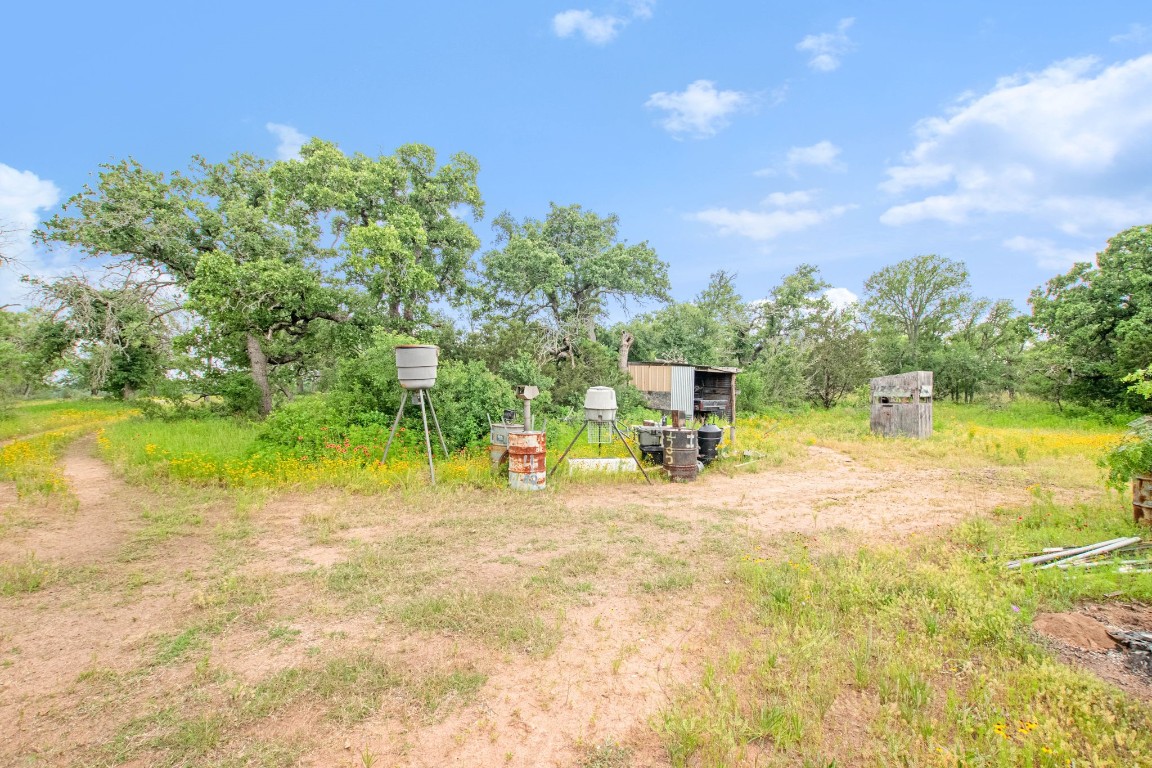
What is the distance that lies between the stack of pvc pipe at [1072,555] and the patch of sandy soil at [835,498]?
4.25 ft

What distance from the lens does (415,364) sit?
29.0 ft

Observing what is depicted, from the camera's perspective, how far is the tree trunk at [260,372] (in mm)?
16578

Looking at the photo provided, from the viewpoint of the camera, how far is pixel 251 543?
588 cm

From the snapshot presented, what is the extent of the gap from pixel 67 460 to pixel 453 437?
28.9ft

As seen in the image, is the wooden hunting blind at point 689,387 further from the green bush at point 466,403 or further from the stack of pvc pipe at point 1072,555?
the stack of pvc pipe at point 1072,555

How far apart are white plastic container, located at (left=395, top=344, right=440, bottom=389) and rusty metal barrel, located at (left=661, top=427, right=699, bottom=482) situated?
4.54 metres

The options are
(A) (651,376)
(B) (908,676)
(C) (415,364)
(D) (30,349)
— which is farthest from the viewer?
(A) (651,376)

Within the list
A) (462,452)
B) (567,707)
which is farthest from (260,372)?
(567,707)

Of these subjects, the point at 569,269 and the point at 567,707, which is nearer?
the point at 567,707

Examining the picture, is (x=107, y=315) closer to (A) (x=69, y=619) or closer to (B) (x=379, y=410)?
(B) (x=379, y=410)

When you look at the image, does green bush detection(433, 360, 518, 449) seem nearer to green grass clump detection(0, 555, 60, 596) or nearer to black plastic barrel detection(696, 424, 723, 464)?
black plastic barrel detection(696, 424, 723, 464)

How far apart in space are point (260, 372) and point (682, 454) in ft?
47.6

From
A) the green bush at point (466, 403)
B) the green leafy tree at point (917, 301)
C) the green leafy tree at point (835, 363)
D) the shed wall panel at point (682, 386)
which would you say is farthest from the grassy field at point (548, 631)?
the green leafy tree at point (917, 301)

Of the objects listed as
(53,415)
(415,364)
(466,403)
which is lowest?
(53,415)
